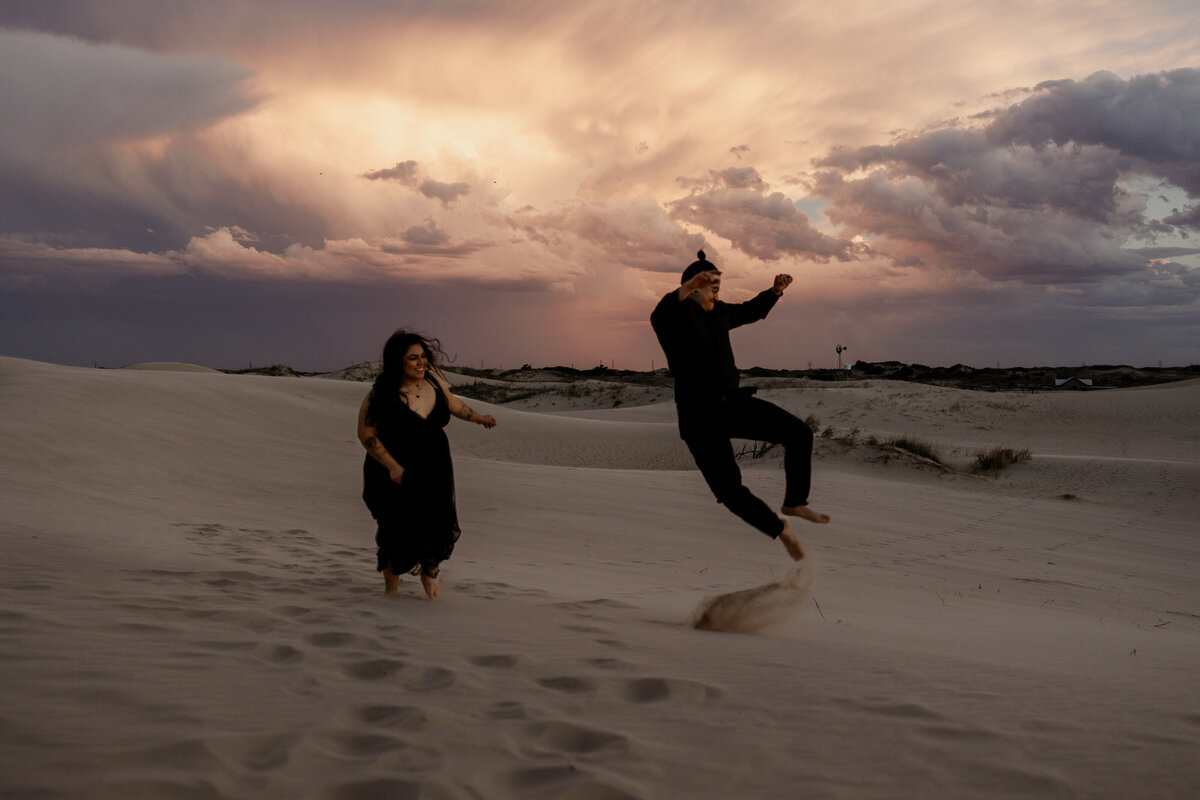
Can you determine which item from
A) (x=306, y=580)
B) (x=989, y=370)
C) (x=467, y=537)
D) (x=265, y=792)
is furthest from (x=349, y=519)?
(x=989, y=370)

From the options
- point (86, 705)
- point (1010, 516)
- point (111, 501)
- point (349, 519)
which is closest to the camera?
point (86, 705)

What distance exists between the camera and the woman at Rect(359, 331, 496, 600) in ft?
17.3

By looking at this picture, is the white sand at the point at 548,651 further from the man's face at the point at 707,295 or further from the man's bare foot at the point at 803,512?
the man's face at the point at 707,295

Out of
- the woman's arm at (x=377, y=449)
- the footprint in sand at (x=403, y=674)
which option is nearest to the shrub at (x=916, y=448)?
the woman's arm at (x=377, y=449)

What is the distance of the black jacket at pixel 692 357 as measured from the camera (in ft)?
15.1

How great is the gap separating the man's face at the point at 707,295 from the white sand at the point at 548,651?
189 cm

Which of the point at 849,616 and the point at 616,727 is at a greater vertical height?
the point at 616,727

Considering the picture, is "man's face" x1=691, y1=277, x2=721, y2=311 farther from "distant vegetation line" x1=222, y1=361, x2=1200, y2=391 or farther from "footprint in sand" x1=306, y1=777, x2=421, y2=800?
"distant vegetation line" x1=222, y1=361, x2=1200, y2=391

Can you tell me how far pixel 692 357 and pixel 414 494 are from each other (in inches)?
82.4

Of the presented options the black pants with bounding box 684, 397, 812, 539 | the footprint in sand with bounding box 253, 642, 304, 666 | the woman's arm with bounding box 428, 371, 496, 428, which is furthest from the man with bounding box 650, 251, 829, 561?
the footprint in sand with bounding box 253, 642, 304, 666

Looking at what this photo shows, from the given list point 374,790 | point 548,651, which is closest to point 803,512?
point 548,651

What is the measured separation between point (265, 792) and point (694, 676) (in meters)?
1.89

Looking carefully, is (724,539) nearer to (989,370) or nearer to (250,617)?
Answer: (250,617)

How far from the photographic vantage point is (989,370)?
66000mm
